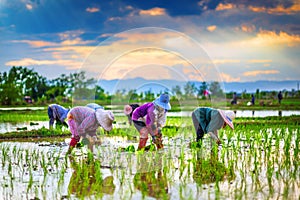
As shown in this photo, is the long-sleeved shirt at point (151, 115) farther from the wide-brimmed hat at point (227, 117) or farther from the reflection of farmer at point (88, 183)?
the reflection of farmer at point (88, 183)

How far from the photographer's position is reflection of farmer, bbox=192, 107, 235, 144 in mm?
7027

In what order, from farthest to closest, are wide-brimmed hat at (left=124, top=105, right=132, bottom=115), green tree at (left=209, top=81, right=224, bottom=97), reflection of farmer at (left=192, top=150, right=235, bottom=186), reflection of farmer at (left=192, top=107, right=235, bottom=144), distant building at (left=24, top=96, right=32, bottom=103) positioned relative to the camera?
distant building at (left=24, top=96, right=32, bottom=103) < wide-brimmed hat at (left=124, top=105, right=132, bottom=115) < reflection of farmer at (left=192, top=107, right=235, bottom=144) < green tree at (left=209, top=81, right=224, bottom=97) < reflection of farmer at (left=192, top=150, right=235, bottom=186)

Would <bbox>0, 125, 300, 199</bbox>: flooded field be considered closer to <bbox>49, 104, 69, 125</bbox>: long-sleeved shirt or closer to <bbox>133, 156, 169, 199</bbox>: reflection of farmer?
<bbox>133, 156, 169, 199</bbox>: reflection of farmer

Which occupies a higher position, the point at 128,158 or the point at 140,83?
the point at 140,83

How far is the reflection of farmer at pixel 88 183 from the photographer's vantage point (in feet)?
15.5

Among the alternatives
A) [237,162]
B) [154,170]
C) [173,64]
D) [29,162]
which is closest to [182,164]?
[154,170]

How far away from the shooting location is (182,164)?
5824 mm

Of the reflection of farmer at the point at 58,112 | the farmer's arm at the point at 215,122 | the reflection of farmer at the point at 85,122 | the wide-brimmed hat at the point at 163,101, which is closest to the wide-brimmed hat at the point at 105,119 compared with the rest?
the reflection of farmer at the point at 85,122

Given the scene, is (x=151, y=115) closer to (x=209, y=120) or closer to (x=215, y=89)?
(x=215, y=89)

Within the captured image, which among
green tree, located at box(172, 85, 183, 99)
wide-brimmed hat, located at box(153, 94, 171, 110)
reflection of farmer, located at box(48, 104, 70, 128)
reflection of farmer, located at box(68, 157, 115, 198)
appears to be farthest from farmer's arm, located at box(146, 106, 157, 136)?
reflection of farmer, located at box(48, 104, 70, 128)

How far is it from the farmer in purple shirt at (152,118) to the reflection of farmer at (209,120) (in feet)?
2.36

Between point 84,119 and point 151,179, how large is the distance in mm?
1980

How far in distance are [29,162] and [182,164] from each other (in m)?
2.05

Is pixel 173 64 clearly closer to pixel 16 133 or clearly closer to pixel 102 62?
pixel 102 62
